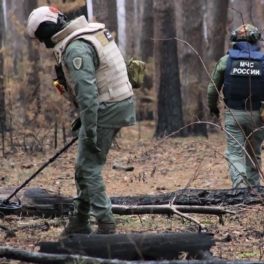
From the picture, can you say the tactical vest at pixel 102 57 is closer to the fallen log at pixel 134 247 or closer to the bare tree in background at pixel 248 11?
the fallen log at pixel 134 247

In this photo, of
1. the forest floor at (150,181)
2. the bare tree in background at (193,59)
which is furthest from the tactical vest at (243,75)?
the bare tree in background at (193,59)

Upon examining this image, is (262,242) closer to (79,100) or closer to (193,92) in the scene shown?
(79,100)

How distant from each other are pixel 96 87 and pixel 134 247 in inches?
61.2

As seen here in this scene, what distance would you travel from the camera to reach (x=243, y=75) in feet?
27.9

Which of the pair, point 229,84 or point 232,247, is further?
point 229,84

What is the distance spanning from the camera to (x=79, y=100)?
5.62 m

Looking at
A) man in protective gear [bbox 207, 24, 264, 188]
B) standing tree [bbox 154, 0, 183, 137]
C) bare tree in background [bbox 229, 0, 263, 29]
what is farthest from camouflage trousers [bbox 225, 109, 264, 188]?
standing tree [bbox 154, 0, 183, 137]

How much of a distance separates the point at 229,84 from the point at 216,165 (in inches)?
151

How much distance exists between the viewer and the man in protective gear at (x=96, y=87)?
19.0ft

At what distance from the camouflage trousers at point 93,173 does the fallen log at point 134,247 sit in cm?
104

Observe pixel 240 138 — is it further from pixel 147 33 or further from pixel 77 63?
pixel 147 33

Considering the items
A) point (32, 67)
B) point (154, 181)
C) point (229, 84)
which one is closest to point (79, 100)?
point (229, 84)

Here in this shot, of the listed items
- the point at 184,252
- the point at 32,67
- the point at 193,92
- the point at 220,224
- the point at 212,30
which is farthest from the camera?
the point at 212,30

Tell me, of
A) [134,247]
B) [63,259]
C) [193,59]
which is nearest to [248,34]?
[134,247]
